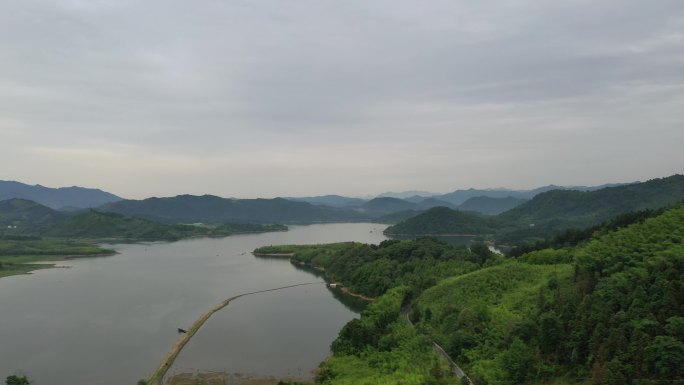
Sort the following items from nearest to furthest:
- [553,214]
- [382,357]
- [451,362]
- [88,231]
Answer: [451,362] < [382,357] < [88,231] < [553,214]

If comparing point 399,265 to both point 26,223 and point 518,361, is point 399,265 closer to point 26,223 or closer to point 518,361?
point 518,361

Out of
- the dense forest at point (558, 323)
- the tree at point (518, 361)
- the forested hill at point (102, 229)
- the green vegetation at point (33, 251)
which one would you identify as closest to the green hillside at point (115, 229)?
the forested hill at point (102, 229)

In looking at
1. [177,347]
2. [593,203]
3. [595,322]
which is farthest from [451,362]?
[593,203]

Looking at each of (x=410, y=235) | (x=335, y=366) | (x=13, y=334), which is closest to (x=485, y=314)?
(x=335, y=366)

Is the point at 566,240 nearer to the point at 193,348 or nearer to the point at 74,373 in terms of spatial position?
the point at 193,348

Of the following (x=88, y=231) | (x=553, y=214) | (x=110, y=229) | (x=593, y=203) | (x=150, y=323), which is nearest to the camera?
(x=150, y=323)

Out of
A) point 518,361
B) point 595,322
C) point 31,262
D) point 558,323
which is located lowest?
point 518,361

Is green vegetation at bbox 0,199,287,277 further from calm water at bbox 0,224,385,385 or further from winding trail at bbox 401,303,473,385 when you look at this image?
winding trail at bbox 401,303,473,385

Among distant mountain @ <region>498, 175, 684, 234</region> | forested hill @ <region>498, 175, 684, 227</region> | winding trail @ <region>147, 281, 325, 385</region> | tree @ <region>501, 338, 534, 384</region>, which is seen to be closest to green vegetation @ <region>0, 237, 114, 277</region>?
winding trail @ <region>147, 281, 325, 385</region>
